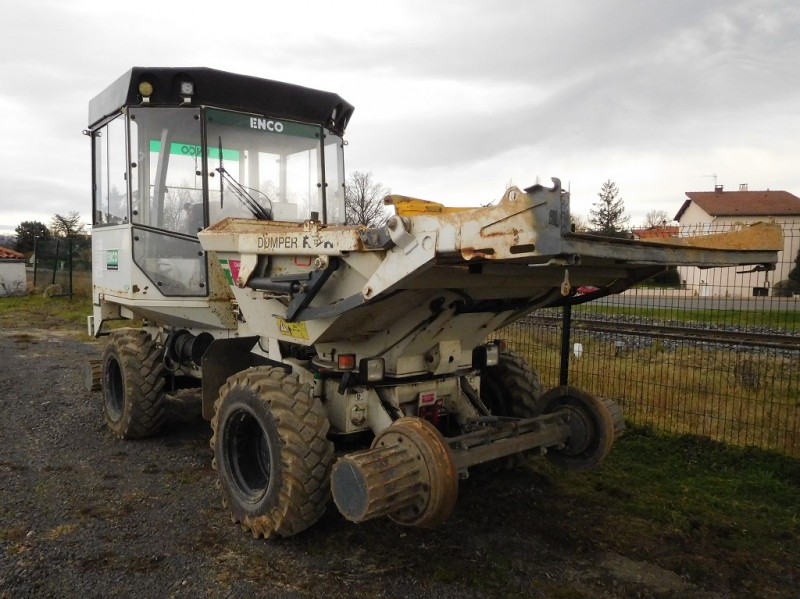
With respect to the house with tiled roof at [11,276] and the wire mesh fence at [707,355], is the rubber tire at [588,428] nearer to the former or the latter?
the wire mesh fence at [707,355]

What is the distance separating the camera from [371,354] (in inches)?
160

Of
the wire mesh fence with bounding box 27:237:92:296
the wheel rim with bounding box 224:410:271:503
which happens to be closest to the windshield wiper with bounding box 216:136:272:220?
the wheel rim with bounding box 224:410:271:503

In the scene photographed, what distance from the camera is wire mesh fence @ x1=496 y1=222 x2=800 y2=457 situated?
5773 mm

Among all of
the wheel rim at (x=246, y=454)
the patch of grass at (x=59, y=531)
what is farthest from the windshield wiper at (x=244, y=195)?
the patch of grass at (x=59, y=531)

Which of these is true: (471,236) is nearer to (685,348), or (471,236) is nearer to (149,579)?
(149,579)

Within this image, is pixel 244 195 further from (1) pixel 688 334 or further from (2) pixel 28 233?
(2) pixel 28 233

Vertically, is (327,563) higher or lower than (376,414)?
lower

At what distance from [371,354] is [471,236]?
1470mm

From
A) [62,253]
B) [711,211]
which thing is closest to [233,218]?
[62,253]

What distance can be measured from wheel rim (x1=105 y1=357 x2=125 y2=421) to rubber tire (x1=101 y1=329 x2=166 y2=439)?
0.24 feet

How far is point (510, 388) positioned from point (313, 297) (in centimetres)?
202

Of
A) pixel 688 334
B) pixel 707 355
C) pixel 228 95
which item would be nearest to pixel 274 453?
pixel 228 95

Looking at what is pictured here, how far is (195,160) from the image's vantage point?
5.27 m

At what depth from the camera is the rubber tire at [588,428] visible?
166 inches
